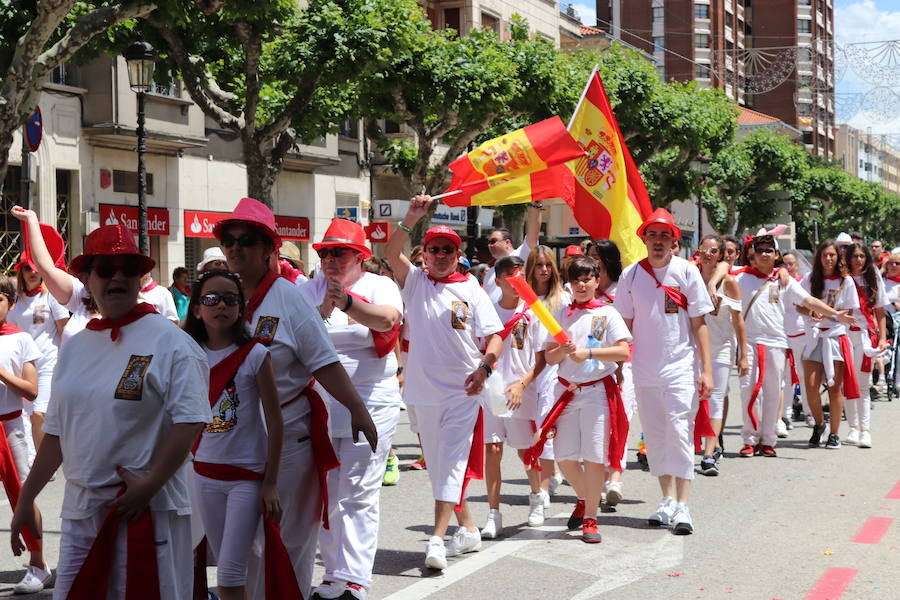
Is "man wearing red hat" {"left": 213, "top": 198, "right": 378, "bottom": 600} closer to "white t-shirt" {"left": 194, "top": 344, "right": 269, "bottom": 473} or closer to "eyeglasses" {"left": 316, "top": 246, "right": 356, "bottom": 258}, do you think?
"white t-shirt" {"left": 194, "top": 344, "right": 269, "bottom": 473}

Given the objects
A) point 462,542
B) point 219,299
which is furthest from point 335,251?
point 462,542

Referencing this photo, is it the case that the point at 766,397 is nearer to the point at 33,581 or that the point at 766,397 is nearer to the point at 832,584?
the point at 832,584

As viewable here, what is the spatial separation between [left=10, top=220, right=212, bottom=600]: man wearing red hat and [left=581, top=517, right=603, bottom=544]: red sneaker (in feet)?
12.1

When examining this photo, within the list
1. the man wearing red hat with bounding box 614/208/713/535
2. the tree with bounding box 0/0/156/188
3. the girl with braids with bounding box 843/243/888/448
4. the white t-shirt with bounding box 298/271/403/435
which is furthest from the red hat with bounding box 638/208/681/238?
the tree with bounding box 0/0/156/188

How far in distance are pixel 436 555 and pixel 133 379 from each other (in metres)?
3.01

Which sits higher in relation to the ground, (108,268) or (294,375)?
(108,268)

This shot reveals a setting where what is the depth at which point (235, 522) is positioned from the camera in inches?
179

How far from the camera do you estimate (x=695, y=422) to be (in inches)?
342

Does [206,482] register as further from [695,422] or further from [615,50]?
[615,50]

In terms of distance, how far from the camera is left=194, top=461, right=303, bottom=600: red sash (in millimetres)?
4359

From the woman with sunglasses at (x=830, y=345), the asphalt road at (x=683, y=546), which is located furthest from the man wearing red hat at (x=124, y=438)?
the woman with sunglasses at (x=830, y=345)

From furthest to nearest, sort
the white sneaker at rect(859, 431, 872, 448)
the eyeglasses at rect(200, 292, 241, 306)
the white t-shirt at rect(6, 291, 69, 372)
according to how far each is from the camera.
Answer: the white sneaker at rect(859, 431, 872, 448), the white t-shirt at rect(6, 291, 69, 372), the eyeglasses at rect(200, 292, 241, 306)

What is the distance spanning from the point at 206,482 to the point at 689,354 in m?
4.17

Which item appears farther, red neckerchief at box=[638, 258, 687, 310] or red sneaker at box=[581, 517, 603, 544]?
red neckerchief at box=[638, 258, 687, 310]
